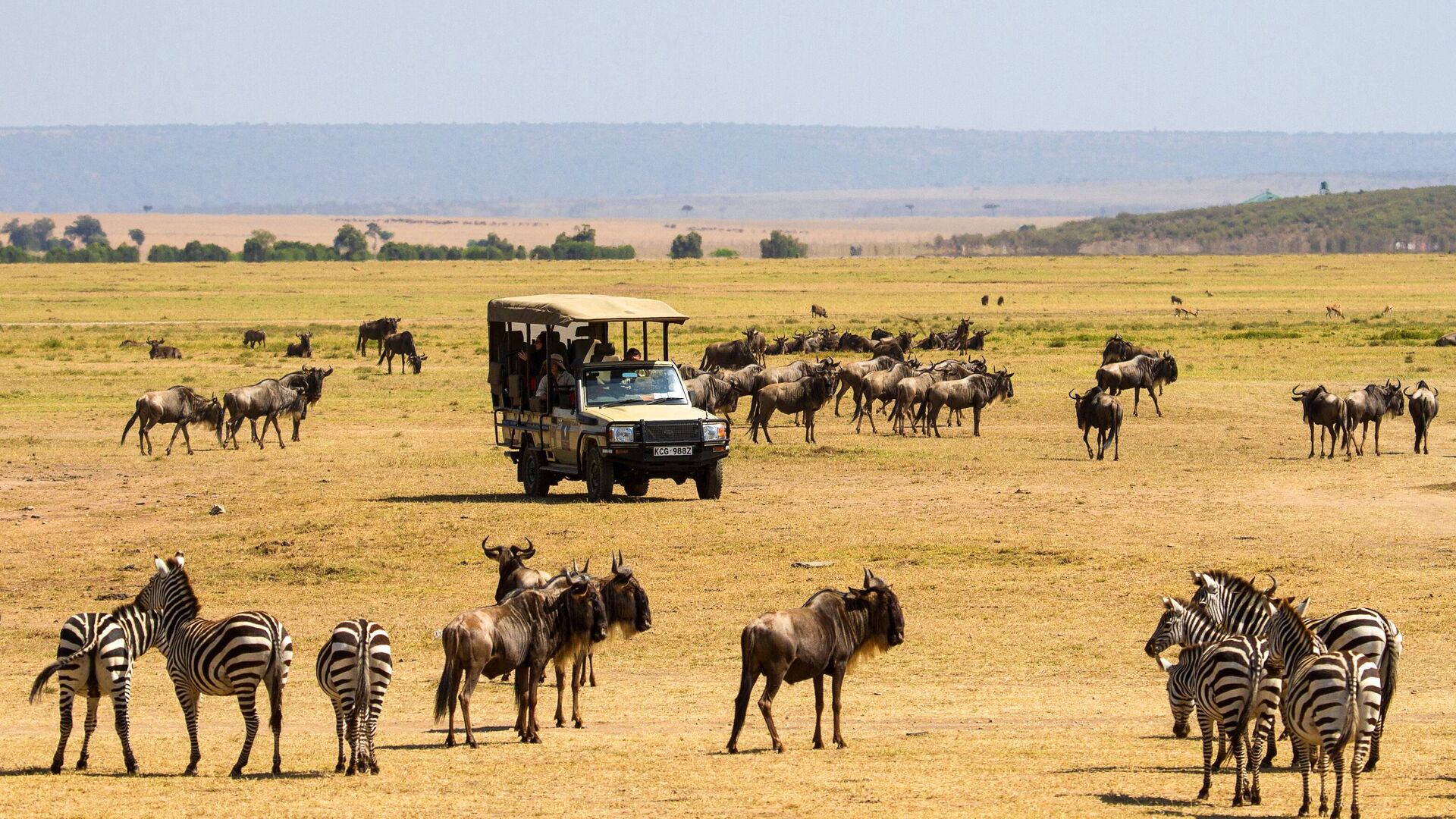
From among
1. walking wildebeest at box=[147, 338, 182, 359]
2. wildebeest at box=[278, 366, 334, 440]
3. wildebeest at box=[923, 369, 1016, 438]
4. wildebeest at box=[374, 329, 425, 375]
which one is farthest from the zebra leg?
walking wildebeest at box=[147, 338, 182, 359]

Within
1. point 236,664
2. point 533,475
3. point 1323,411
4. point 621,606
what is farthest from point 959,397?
point 236,664

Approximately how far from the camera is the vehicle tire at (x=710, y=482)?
24.1 m

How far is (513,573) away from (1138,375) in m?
24.2

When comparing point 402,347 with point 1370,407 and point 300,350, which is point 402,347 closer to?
point 300,350

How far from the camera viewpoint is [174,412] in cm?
3050

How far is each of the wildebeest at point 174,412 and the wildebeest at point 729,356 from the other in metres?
13.8

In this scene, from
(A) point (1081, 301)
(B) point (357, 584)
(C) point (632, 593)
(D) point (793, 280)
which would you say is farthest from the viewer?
(D) point (793, 280)

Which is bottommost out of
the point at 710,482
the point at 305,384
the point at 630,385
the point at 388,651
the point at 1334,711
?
the point at 710,482

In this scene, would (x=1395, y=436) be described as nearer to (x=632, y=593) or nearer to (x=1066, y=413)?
(x=1066, y=413)

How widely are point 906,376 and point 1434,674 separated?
21.2m

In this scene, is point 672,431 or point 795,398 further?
point 795,398

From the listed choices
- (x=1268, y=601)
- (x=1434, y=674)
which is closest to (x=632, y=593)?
(x=1268, y=601)

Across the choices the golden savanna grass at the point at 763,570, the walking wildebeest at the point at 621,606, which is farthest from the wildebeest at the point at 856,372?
the walking wildebeest at the point at 621,606

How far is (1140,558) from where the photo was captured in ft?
63.8
